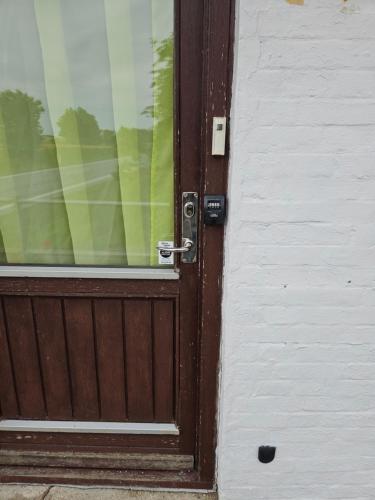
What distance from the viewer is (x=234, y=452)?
1583 mm

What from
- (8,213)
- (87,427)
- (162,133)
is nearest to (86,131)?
(162,133)

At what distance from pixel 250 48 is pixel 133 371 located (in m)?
1.43

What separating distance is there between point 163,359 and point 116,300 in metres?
0.36

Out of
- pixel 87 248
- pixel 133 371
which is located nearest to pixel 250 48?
pixel 87 248

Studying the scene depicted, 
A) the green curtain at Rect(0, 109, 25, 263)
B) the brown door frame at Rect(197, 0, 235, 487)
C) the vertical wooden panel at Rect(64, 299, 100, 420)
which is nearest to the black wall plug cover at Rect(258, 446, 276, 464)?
the brown door frame at Rect(197, 0, 235, 487)

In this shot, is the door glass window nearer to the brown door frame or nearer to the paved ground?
the brown door frame

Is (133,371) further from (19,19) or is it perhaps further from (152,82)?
(19,19)

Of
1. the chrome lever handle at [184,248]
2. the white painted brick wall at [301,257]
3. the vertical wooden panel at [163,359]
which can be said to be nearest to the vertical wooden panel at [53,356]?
the vertical wooden panel at [163,359]

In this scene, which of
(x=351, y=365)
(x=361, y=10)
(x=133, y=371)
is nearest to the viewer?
(x=361, y=10)

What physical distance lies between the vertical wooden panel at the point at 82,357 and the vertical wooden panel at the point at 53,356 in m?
0.03

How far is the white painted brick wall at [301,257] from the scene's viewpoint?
1.20 m

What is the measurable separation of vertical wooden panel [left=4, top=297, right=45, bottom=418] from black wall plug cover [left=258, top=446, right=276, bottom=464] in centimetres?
106

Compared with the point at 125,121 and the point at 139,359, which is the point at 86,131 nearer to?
the point at 125,121

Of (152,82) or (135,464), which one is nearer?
(152,82)
